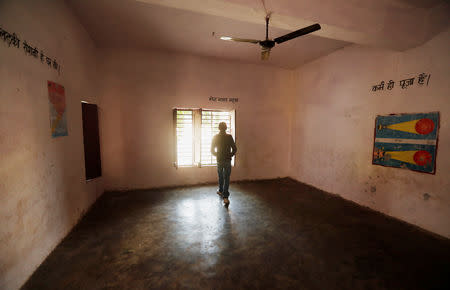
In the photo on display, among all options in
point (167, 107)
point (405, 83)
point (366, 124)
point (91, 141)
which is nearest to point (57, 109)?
point (91, 141)

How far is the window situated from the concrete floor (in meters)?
1.37

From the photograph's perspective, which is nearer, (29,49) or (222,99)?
(29,49)

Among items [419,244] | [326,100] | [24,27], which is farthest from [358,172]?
[24,27]

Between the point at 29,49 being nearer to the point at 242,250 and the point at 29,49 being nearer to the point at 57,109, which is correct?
the point at 57,109

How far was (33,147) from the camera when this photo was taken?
1921 mm

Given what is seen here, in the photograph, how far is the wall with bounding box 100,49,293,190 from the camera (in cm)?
420

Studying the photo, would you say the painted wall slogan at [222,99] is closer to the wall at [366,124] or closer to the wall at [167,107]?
the wall at [167,107]

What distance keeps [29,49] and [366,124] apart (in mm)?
4973

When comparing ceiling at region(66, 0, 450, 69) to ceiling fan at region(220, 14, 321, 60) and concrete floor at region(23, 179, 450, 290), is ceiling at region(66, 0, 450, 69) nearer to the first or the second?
ceiling fan at region(220, 14, 321, 60)

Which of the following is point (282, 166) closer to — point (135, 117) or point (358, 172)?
point (358, 172)

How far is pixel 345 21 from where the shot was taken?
7.75 ft

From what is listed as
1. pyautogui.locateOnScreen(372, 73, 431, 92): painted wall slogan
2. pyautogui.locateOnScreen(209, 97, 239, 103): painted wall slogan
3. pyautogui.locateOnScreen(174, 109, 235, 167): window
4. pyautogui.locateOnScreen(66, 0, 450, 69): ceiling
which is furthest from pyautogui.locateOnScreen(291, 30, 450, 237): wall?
pyautogui.locateOnScreen(174, 109, 235, 167): window

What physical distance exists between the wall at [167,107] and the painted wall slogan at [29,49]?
5.91 ft

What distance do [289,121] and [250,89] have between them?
1.53m
